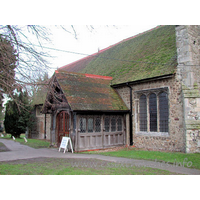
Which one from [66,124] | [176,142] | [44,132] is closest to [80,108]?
[66,124]

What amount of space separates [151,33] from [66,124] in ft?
37.8

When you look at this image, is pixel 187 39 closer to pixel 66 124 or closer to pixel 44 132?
pixel 66 124

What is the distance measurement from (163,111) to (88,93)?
15.6 feet

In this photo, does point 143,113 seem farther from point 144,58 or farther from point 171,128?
point 144,58

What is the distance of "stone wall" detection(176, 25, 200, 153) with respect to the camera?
1062 centimetres

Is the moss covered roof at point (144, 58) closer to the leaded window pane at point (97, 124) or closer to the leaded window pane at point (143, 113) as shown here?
the leaded window pane at point (143, 113)

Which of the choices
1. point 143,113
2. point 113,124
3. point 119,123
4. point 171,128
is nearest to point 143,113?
point 143,113

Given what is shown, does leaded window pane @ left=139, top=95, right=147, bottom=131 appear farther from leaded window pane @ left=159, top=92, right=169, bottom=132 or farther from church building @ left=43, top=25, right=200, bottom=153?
leaded window pane @ left=159, top=92, right=169, bottom=132

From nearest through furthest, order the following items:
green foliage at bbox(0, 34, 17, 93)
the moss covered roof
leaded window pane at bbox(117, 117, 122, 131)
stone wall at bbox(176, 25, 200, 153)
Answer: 1. green foliage at bbox(0, 34, 17, 93)
2. stone wall at bbox(176, 25, 200, 153)
3. the moss covered roof
4. leaded window pane at bbox(117, 117, 122, 131)

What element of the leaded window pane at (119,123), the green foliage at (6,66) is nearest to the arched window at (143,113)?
the leaded window pane at (119,123)

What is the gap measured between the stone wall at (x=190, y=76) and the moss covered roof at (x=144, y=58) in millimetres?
672

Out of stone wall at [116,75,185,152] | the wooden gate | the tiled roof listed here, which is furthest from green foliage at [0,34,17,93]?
stone wall at [116,75,185,152]

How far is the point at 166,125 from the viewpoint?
39.5 feet

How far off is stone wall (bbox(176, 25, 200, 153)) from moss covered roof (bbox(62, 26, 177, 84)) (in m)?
0.67
